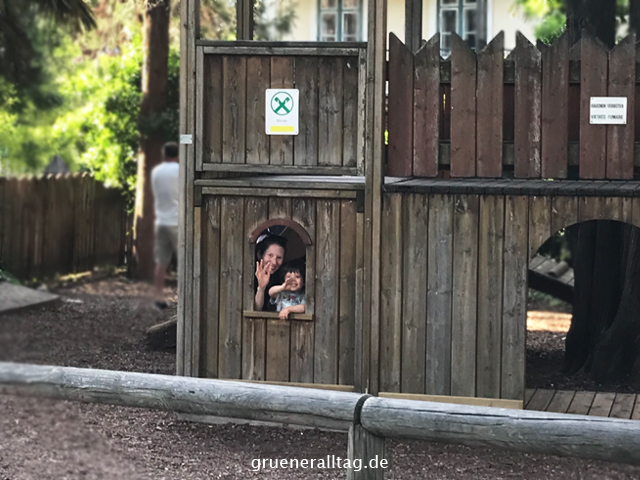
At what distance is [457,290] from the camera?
Answer: 256 inches

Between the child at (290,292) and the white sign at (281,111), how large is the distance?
3.06ft

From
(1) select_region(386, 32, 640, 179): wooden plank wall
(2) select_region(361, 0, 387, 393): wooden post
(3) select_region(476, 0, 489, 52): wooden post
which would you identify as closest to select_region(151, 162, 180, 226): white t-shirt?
(2) select_region(361, 0, 387, 393): wooden post

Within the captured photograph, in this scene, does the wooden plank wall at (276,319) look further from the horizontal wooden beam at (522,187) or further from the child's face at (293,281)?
the horizontal wooden beam at (522,187)

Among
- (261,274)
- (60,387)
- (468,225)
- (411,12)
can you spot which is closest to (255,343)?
(261,274)

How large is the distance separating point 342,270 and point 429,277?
590mm

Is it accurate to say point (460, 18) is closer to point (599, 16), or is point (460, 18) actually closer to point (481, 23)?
point (481, 23)

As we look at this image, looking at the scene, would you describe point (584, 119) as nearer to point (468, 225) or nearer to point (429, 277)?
point (468, 225)

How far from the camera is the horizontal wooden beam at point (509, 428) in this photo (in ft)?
12.8

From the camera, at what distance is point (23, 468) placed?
585 centimetres

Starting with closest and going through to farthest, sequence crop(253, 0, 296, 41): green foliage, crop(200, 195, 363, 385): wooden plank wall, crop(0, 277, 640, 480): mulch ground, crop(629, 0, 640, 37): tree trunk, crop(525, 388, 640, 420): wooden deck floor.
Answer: crop(0, 277, 640, 480): mulch ground
crop(200, 195, 363, 385): wooden plank wall
crop(525, 388, 640, 420): wooden deck floor
crop(629, 0, 640, 37): tree trunk
crop(253, 0, 296, 41): green foliage

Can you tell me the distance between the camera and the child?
6.68 m

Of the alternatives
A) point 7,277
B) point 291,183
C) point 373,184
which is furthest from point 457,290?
point 7,277

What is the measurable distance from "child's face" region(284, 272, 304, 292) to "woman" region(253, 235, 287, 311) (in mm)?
89

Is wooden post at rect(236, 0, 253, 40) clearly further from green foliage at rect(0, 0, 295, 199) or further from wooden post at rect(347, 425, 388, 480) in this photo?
wooden post at rect(347, 425, 388, 480)
